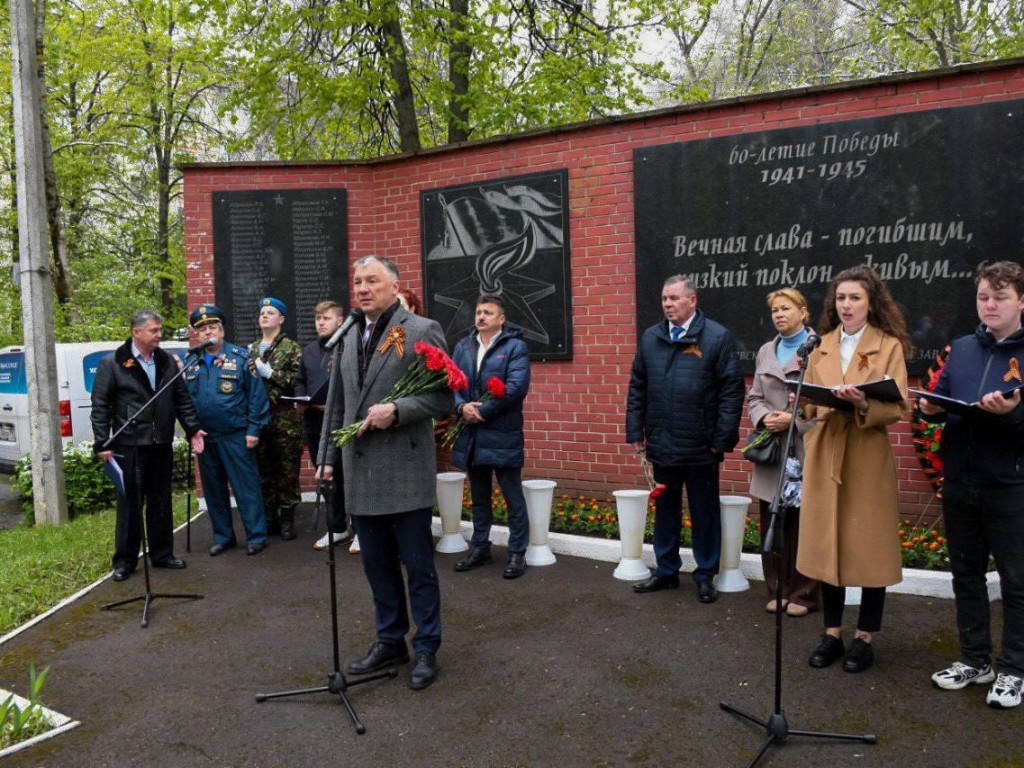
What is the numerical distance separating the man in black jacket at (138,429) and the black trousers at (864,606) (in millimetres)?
4380

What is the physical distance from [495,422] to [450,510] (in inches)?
37.9

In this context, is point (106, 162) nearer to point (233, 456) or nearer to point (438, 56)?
point (438, 56)

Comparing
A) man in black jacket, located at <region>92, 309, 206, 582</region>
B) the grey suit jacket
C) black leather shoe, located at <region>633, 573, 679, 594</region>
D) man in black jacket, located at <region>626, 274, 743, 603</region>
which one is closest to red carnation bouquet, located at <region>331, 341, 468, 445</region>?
the grey suit jacket

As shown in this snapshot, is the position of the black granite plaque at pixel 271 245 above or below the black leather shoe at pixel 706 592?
above

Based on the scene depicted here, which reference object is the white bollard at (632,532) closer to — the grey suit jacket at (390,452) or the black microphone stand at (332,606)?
the grey suit jacket at (390,452)

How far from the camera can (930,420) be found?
12.1 feet

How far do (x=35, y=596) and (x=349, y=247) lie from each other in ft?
13.7

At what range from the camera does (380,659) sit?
408cm

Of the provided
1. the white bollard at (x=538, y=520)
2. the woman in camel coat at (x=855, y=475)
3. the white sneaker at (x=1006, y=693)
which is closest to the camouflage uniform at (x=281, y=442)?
the white bollard at (x=538, y=520)

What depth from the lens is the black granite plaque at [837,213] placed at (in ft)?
18.4

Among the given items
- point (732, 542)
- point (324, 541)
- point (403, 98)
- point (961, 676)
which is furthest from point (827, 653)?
point (403, 98)

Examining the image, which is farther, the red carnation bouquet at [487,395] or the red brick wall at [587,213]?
the red brick wall at [587,213]

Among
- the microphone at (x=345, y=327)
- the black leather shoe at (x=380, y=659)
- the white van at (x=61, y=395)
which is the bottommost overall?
the black leather shoe at (x=380, y=659)

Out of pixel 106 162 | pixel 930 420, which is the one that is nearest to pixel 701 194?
pixel 930 420
